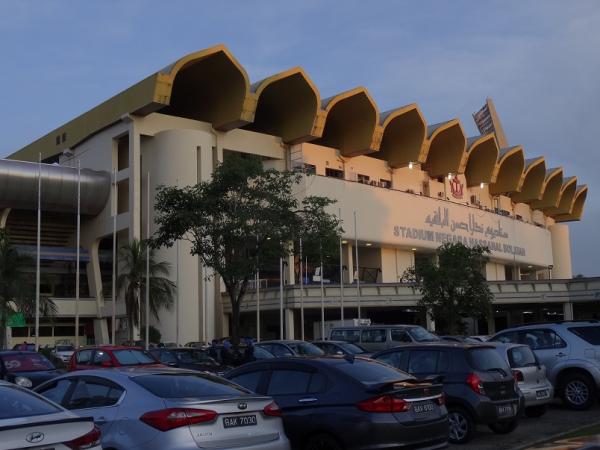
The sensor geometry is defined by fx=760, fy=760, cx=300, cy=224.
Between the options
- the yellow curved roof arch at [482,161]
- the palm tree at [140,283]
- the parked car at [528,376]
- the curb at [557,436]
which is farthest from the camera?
the yellow curved roof arch at [482,161]

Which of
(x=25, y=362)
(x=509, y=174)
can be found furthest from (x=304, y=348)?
(x=509, y=174)

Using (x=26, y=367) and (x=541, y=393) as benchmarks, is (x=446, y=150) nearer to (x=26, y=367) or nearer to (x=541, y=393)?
(x=26, y=367)

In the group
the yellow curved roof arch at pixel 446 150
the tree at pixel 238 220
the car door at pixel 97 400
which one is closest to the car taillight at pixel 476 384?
the car door at pixel 97 400

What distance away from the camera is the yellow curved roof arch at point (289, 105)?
4984 cm

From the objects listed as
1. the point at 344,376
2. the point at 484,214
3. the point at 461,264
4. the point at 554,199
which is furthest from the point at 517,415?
the point at 554,199

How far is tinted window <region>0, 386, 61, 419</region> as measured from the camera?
632cm

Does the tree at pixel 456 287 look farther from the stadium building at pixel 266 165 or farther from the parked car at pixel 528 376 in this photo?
the parked car at pixel 528 376

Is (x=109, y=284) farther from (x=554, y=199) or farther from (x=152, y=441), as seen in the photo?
(x=554, y=199)

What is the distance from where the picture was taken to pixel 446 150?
A: 63656 millimetres

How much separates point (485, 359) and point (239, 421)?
5.19 meters

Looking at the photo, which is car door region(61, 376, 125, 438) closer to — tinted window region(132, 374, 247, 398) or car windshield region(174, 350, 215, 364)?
tinted window region(132, 374, 247, 398)

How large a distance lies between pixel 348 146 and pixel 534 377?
43.7 m

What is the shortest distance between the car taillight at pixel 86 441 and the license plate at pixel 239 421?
1.35 m

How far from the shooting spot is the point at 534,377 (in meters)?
13.3
